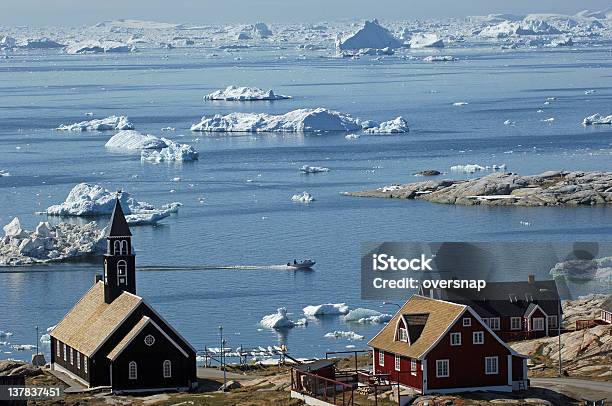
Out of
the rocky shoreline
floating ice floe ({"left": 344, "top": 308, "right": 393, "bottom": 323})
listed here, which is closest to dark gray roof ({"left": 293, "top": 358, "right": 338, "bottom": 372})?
floating ice floe ({"left": 344, "top": 308, "right": 393, "bottom": 323})

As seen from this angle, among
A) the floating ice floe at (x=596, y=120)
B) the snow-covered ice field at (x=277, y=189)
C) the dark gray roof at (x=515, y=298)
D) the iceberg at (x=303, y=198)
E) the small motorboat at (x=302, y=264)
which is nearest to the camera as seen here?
the dark gray roof at (x=515, y=298)

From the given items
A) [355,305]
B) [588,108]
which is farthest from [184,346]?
[588,108]

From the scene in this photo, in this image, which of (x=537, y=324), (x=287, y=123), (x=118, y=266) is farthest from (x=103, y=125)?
(x=537, y=324)

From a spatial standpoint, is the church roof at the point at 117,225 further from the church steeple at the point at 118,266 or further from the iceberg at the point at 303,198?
the iceberg at the point at 303,198

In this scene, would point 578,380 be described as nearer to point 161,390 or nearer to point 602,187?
point 161,390

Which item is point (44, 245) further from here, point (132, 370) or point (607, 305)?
point (607, 305)

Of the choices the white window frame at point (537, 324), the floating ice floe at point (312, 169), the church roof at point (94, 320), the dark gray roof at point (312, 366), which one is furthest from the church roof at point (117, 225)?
the floating ice floe at point (312, 169)

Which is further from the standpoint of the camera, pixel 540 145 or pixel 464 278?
pixel 540 145

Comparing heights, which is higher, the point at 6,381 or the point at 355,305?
the point at 6,381
